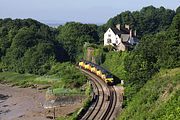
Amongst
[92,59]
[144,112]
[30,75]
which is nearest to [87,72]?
[92,59]

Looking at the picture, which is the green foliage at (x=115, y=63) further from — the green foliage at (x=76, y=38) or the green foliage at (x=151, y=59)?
the green foliage at (x=76, y=38)

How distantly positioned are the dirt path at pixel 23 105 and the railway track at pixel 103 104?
384 cm

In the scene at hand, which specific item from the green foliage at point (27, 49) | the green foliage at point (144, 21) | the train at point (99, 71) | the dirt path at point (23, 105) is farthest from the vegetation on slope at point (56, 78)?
the green foliage at point (144, 21)

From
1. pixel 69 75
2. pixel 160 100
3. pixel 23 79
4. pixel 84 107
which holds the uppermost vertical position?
pixel 160 100

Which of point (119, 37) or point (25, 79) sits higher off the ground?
point (119, 37)

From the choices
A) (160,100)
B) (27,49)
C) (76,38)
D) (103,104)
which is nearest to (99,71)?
(103,104)

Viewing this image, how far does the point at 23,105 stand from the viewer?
60250 millimetres

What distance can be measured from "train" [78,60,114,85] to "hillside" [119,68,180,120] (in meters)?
14.5

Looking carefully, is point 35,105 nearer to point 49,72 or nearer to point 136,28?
point 49,72

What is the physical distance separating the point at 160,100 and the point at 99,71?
29663 mm

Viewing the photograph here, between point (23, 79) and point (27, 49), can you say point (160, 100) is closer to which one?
point (23, 79)

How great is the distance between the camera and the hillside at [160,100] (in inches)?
1143

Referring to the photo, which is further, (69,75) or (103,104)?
(69,75)

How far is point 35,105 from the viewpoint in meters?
59.4
